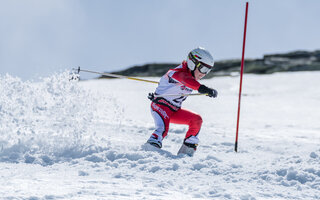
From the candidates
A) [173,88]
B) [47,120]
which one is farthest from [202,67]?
[47,120]

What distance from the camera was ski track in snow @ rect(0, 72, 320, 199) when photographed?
3.04 metres

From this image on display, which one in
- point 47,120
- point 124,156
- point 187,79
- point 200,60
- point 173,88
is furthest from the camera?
point 47,120

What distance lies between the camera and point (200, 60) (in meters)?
4.63

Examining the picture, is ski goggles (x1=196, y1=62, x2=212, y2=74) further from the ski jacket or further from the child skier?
the ski jacket

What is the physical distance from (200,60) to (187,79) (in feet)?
1.06

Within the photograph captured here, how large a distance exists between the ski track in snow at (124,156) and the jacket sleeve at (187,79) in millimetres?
848

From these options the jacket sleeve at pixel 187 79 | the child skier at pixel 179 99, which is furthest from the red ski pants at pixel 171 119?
the jacket sleeve at pixel 187 79

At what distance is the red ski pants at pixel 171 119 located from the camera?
4.80 meters

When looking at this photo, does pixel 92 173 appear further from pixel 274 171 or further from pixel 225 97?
pixel 225 97

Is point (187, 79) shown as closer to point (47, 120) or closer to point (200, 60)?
point (200, 60)

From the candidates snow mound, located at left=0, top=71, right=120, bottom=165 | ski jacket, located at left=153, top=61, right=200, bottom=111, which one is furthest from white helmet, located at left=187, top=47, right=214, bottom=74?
snow mound, located at left=0, top=71, right=120, bottom=165

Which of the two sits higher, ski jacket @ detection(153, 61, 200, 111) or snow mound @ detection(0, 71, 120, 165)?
ski jacket @ detection(153, 61, 200, 111)

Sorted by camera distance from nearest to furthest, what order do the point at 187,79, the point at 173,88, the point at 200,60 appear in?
the point at 187,79 → the point at 200,60 → the point at 173,88

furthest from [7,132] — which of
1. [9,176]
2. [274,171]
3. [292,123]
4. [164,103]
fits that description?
[292,123]
